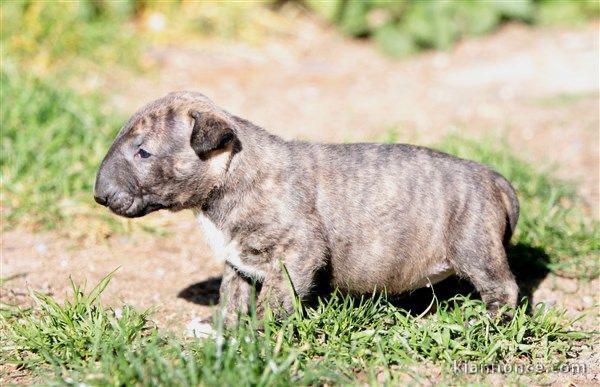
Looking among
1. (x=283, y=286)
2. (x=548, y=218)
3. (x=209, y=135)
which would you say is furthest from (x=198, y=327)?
(x=548, y=218)

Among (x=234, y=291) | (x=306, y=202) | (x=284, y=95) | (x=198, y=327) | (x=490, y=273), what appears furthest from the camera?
(x=284, y=95)

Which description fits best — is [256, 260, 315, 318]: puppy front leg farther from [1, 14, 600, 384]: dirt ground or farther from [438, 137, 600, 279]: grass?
[438, 137, 600, 279]: grass

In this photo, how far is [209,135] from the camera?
5.01 meters

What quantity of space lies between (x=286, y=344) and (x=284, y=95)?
6.61 m

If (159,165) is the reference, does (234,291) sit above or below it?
below

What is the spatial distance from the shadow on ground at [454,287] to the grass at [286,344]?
20.5 inches

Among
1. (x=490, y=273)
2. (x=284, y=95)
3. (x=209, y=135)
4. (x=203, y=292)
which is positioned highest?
(x=209, y=135)

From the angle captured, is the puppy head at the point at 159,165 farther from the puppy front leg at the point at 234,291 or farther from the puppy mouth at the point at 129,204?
the puppy front leg at the point at 234,291

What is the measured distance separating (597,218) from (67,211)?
461 centimetres

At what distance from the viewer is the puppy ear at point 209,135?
500cm

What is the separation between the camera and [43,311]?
553 centimetres

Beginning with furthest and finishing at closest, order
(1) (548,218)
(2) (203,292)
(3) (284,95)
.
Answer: (3) (284,95), (1) (548,218), (2) (203,292)

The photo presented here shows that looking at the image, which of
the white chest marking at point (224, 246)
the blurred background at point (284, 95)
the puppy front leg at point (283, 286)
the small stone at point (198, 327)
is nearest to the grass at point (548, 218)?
the blurred background at point (284, 95)

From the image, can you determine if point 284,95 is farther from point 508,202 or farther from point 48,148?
point 508,202
